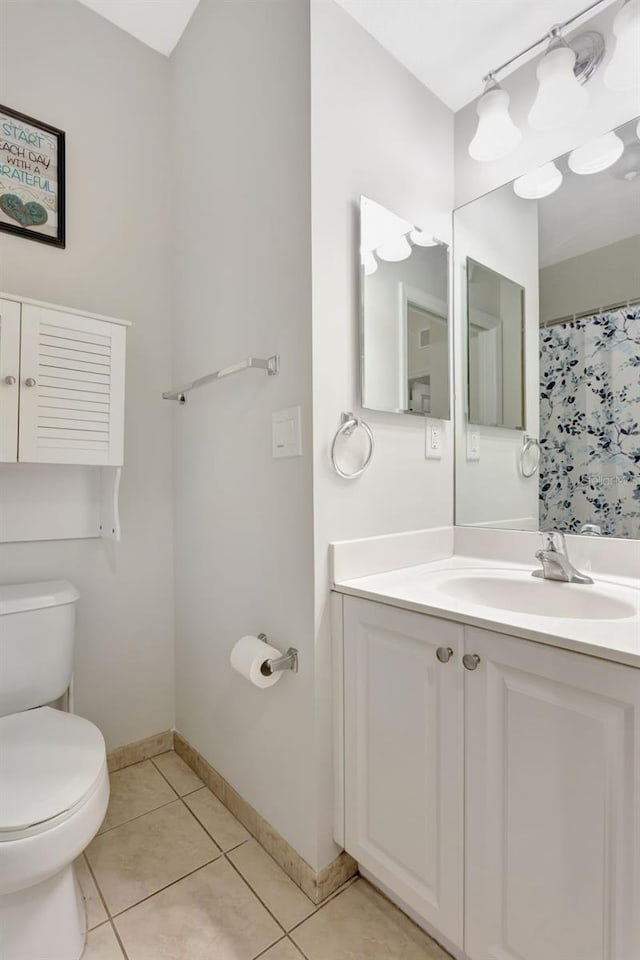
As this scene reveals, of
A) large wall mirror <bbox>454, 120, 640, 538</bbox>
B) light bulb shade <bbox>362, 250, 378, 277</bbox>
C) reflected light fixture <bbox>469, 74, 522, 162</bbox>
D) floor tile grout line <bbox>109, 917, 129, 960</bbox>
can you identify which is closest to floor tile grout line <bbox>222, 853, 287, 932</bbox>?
floor tile grout line <bbox>109, 917, 129, 960</bbox>

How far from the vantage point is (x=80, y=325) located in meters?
1.53

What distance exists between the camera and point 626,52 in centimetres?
127

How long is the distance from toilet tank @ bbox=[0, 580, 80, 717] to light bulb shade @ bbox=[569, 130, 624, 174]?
6.66ft

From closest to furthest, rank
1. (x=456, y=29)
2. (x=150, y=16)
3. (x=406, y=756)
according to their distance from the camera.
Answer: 1. (x=406, y=756)
2. (x=456, y=29)
3. (x=150, y=16)

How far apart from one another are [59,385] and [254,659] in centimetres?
103

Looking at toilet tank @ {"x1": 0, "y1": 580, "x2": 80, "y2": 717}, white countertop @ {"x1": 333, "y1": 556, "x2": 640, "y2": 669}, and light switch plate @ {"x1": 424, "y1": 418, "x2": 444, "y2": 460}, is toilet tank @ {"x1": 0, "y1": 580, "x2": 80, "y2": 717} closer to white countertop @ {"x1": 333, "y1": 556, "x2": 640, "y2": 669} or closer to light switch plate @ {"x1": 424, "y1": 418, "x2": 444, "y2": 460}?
white countertop @ {"x1": 333, "y1": 556, "x2": 640, "y2": 669}

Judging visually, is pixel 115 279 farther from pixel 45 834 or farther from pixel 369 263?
pixel 45 834

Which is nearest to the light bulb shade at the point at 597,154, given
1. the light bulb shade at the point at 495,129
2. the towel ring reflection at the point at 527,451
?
the light bulb shade at the point at 495,129

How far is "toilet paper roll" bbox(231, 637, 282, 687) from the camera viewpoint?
4.14 ft

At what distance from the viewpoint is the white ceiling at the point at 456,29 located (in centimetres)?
137

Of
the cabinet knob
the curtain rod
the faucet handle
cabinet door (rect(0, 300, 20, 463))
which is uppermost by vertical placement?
the curtain rod

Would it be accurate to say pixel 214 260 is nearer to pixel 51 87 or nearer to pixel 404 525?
pixel 51 87

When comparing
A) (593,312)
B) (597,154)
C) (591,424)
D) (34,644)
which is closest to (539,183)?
(597,154)

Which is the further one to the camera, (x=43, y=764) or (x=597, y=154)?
(x=597, y=154)
